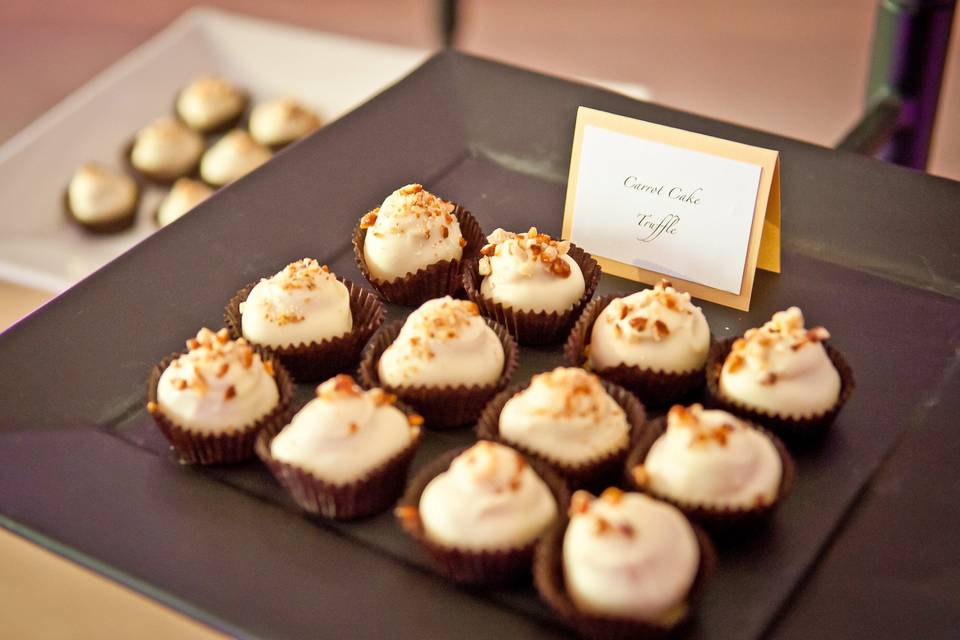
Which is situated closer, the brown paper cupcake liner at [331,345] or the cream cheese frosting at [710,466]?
the cream cheese frosting at [710,466]

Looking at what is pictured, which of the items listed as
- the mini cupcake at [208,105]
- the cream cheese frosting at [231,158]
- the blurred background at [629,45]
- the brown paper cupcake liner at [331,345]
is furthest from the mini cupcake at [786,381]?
the blurred background at [629,45]

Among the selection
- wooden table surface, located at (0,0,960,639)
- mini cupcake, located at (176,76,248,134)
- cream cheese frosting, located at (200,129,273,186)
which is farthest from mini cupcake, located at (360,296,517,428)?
wooden table surface, located at (0,0,960,639)

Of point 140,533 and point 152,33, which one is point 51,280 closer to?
point 140,533

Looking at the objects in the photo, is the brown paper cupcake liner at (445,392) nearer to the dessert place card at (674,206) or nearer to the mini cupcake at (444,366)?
the mini cupcake at (444,366)

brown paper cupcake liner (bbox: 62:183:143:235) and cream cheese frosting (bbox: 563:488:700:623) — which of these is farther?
brown paper cupcake liner (bbox: 62:183:143:235)

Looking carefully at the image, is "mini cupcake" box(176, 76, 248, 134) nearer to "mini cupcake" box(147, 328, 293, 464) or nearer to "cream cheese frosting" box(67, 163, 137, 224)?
"cream cheese frosting" box(67, 163, 137, 224)

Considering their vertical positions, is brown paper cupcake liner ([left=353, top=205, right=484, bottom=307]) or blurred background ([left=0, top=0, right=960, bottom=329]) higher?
brown paper cupcake liner ([left=353, top=205, right=484, bottom=307])

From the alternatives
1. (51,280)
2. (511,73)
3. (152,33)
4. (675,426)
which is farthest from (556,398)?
(152,33)
